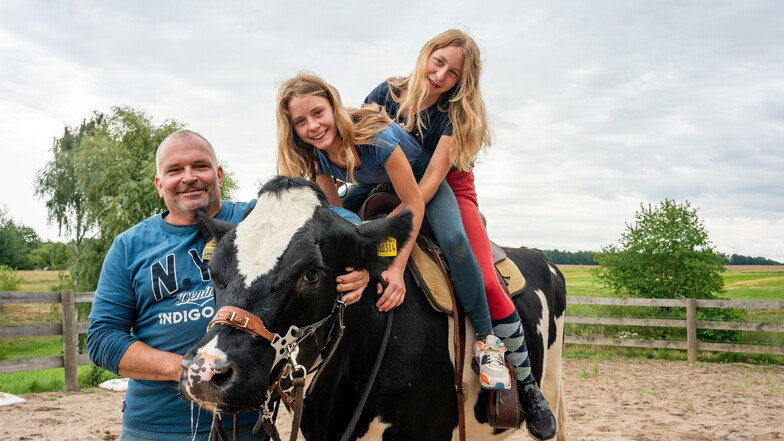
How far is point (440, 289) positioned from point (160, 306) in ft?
4.66

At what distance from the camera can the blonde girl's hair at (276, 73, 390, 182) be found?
282 centimetres

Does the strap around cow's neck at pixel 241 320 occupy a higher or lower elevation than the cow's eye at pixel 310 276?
lower

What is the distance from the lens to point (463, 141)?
318cm

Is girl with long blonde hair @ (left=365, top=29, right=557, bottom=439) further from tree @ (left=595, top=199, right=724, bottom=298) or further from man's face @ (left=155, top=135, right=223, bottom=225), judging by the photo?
tree @ (left=595, top=199, right=724, bottom=298)

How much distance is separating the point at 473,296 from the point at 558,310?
2103mm

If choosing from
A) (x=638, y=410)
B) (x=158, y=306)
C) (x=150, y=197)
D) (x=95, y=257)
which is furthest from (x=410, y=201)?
(x=95, y=257)

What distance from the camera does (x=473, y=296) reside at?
9.72 ft

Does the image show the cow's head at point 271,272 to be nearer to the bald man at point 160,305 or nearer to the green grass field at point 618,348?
the bald man at point 160,305

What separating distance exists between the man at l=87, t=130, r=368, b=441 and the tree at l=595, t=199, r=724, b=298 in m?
15.5

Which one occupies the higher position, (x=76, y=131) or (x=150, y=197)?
(x=76, y=131)

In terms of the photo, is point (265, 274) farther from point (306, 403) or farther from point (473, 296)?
point (473, 296)

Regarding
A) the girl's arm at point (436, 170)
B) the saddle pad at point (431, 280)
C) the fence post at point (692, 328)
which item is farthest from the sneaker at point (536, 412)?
the fence post at point (692, 328)

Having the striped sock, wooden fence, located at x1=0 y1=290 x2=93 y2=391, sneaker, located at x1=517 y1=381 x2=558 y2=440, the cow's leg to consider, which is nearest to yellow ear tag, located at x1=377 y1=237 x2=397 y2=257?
the striped sock

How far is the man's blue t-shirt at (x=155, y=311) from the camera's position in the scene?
2494 mm
